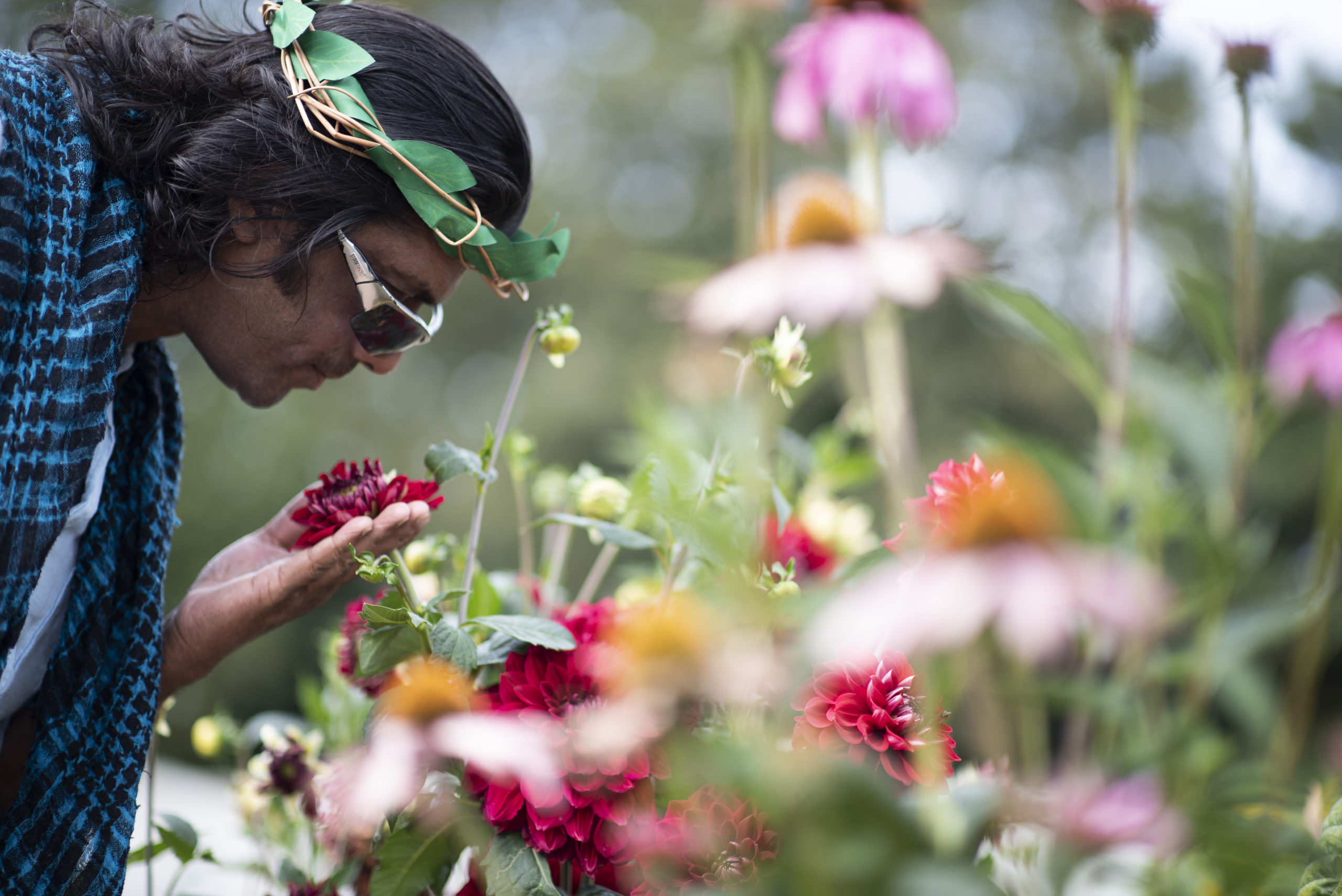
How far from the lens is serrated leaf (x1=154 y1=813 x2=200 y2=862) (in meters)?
0.68

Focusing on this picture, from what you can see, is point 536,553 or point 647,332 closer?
point 536,553

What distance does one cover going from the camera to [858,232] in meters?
0.45

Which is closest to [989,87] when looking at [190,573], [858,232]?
[190,573]

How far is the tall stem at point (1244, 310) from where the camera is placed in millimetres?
556

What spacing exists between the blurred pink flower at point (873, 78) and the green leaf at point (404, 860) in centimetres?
44

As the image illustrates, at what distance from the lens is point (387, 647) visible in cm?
58

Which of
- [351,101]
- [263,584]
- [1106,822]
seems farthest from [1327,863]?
[351,101]

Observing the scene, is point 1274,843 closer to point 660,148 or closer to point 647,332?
point 647,332

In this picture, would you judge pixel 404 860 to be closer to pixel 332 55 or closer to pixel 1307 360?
pixel 332 55

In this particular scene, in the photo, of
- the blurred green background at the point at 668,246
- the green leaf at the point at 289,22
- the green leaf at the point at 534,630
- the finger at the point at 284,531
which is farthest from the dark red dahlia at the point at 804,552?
the blurred green background at the point at 668,246

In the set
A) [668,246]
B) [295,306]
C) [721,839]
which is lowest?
[668,246]

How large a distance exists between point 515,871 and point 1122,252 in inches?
17.8

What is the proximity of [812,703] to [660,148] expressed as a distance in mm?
5425

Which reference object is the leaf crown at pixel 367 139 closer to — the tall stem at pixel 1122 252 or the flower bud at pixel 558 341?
the flower bud at pixel 558 341
